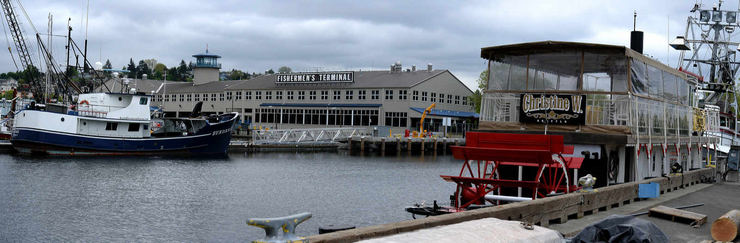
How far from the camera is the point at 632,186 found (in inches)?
669

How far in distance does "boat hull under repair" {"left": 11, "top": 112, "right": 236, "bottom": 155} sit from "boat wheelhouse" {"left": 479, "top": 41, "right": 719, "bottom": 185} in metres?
40.0

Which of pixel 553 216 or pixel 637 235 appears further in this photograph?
pixel 553 216

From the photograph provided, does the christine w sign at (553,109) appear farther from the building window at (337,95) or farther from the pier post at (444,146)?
the building window at (337,95)

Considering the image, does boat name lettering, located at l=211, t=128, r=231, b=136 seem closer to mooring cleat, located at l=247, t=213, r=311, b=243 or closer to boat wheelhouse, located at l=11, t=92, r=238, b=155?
boat wheelhouse, located at l=11, t=92, r=238, b=155

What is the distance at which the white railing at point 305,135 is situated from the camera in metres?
69.3

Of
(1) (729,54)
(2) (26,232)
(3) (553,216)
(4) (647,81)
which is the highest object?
(1) (729,54)

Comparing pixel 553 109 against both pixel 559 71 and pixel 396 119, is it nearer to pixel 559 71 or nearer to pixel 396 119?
pixel 559 71

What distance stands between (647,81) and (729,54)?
2882cm

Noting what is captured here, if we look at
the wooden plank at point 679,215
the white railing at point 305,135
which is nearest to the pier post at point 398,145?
the white railing at point 305,135

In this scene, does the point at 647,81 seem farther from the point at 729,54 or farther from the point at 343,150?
the point at 343,150

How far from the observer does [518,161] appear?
17.4 m

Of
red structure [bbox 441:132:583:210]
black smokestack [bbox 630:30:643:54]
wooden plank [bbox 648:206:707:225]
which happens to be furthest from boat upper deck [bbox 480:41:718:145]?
black smokestack [bbox 630:30:643:54]

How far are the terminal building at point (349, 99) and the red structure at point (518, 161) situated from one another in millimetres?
59199

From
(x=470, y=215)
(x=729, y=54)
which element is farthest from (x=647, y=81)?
(x=729, y=54)
